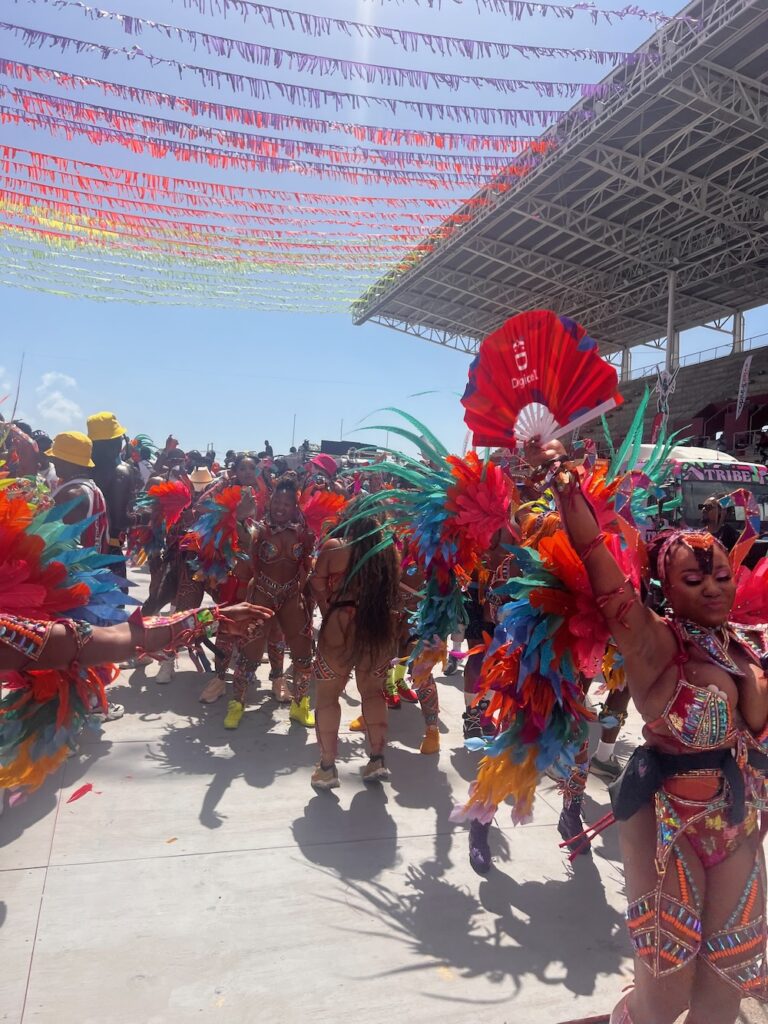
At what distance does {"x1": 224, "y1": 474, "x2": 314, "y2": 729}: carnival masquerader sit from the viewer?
15.2ft

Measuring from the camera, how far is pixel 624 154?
15094 millimetres

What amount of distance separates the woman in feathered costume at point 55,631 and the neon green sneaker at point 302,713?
2247 mm

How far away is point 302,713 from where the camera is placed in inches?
185

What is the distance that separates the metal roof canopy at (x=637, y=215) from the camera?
12391 millimetres

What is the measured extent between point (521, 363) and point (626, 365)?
30.7 meters

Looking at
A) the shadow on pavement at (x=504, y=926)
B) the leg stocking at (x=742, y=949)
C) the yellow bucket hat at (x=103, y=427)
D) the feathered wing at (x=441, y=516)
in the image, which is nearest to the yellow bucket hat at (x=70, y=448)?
the yellow bucket hat at (x=103, y=427)

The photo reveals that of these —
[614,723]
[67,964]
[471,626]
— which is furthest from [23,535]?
[471,626]

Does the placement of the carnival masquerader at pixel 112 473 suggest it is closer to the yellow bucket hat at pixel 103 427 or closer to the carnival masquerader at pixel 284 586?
the yellow bucket hat at pixel 103 427

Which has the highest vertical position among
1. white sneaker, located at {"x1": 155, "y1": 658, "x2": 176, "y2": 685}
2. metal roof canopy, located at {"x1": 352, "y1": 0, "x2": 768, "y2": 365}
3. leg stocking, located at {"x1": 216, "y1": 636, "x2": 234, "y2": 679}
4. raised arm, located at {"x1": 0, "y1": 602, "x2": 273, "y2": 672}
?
metal roof canopy, located at {"x1": 352, "y1": 0, "x2": 768, "y2": 365}

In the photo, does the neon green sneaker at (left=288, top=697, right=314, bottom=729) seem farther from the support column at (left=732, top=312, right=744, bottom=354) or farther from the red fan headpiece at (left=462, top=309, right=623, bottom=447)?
the support column at (left=732, top=312, right=744, bottom=354)

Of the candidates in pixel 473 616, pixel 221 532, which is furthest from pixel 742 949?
pixel 221 532

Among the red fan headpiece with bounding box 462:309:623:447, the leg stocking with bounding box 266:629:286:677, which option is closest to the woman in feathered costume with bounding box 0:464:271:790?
the red fan headpiece with bounding box 462:309:623:447

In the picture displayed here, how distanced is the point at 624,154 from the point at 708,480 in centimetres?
860

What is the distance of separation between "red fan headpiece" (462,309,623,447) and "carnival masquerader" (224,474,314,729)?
8.42 feet
